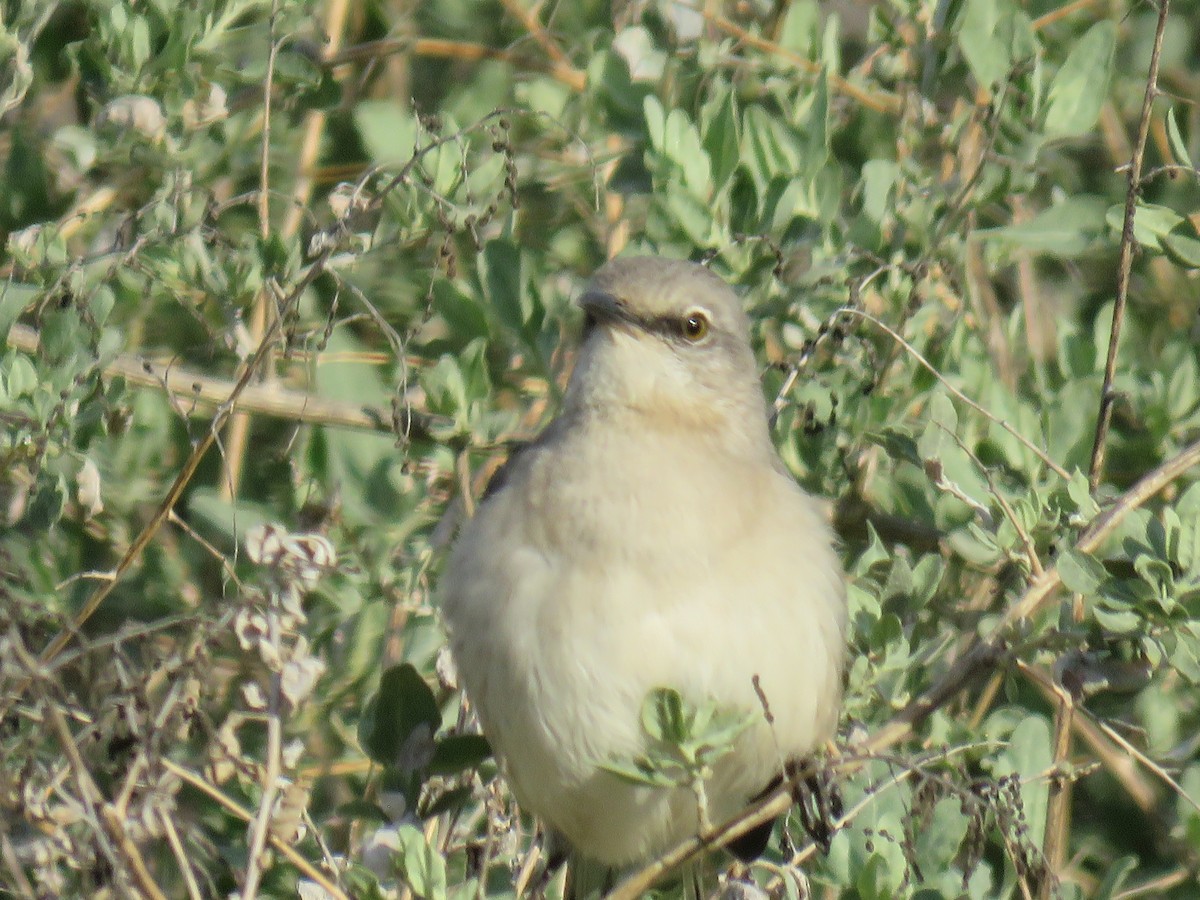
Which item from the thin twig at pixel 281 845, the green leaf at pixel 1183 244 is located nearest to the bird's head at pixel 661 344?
the green leaf at pixel 1183 244

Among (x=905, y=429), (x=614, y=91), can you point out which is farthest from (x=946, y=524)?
(x=614, y=91)

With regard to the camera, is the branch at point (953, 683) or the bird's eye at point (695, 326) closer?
the branch at point (953, 683)

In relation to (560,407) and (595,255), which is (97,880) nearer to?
(560,407)

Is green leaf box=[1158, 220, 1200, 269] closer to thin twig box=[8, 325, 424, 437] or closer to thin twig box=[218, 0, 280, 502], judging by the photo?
thin twig box=[8, 325, 424, 437]

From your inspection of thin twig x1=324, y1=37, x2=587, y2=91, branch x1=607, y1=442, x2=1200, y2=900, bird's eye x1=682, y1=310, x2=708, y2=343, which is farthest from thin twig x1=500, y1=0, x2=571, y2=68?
branch x1=607, y1=442, x2=1200, y2=900

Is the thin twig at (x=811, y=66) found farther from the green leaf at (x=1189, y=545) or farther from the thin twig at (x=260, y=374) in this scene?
the green leaf at (x=1189, y=545)

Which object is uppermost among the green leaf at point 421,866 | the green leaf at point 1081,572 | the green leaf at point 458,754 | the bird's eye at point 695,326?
the green leaf at point 1081,572

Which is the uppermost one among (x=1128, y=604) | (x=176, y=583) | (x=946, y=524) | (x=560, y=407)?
(x=1128, y=604)

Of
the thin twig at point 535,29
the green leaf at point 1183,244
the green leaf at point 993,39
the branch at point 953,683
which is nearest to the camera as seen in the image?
the branch at point 953,683
